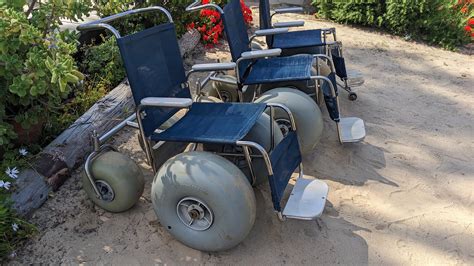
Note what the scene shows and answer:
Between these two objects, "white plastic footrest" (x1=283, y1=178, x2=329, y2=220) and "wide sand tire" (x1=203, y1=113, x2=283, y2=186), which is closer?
"white plastic footrest" (x1=283, y1=178, x2=329, y2=220)

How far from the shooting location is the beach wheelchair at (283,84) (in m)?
3.16

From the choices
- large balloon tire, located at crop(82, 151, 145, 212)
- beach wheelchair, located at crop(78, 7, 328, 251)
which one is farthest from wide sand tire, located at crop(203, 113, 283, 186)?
large balloon tire, located at crop(82, 151, 145, 212)

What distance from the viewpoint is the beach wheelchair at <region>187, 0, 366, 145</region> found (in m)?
3.16

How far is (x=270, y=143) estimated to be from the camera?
2840 millimetres

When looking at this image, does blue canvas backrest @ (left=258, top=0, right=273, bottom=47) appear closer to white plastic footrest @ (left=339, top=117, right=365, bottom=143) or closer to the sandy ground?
the sandy ground

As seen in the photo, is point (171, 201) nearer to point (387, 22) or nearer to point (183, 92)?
point (183, 92)

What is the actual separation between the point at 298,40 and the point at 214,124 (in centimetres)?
224

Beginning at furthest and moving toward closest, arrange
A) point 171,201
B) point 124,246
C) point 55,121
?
point 55,121
point 124,246
point 171,201

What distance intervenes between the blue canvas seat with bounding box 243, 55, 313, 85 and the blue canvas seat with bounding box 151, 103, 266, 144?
0.72m

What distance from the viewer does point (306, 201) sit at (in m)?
2.52

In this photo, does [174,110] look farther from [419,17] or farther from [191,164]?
[419,17]

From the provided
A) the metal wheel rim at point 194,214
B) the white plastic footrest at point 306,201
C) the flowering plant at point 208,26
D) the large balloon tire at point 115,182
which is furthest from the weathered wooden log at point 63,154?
the flowering plant at point 208,26

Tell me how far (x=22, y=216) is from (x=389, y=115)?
335cm

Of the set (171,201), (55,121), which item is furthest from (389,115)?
(55,121)
